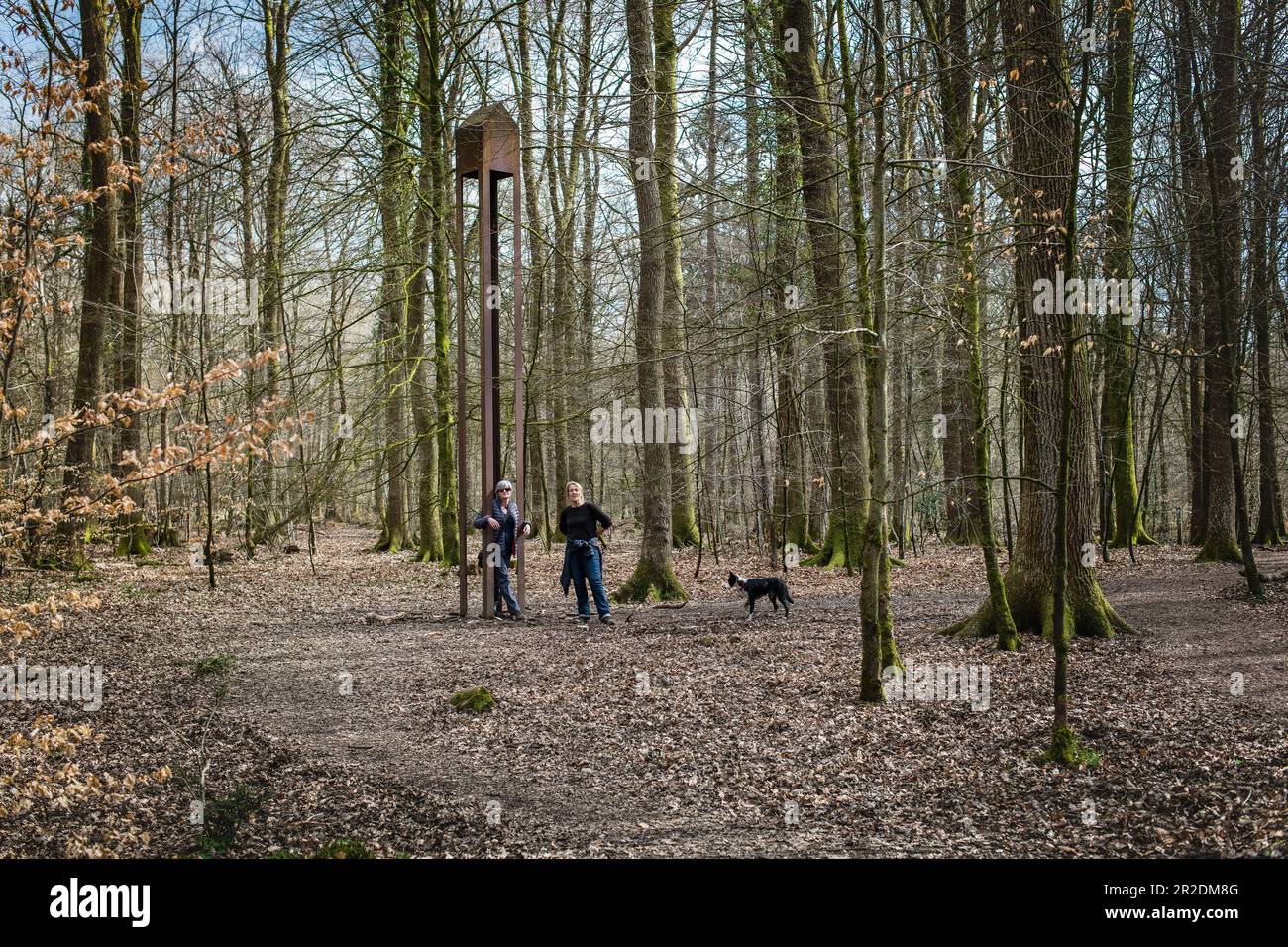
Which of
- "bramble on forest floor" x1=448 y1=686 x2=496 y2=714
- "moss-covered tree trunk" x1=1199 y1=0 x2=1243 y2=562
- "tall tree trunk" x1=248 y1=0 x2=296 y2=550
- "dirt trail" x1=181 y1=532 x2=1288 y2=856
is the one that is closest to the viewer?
"dirt trail" x1=181 y1=532 x2=1288 y2=856

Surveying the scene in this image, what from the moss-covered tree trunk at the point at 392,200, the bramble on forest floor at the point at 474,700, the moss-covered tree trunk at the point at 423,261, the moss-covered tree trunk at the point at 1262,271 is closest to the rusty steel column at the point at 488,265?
the moss-covered tree trunk at the point at 423,261

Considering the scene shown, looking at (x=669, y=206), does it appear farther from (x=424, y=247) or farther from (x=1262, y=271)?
(x=1262, y=271)

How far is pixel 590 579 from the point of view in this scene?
12.4 m

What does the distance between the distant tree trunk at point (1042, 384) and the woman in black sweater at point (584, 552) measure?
4225mm

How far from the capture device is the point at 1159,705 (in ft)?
25.6

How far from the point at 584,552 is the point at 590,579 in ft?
1.14

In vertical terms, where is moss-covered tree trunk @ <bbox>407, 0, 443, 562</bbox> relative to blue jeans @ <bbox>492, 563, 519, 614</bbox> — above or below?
above

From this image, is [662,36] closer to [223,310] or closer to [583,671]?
[223,310]

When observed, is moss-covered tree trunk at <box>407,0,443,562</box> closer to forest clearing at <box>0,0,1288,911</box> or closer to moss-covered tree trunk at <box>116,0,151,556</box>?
forest clearing at <box>0,0,1288,911</box>

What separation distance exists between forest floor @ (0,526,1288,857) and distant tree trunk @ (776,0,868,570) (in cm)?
196

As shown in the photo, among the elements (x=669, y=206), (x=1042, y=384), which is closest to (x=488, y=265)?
(x=669, y=206)

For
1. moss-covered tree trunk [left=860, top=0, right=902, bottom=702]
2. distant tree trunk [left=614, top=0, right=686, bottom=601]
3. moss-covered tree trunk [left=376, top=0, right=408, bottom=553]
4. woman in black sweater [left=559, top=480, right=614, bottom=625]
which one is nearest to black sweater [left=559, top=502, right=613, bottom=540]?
woman in black sweater [left=559, top=480, right=614, bottom=625]

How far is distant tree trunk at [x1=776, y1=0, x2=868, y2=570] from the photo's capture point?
9023 mm
